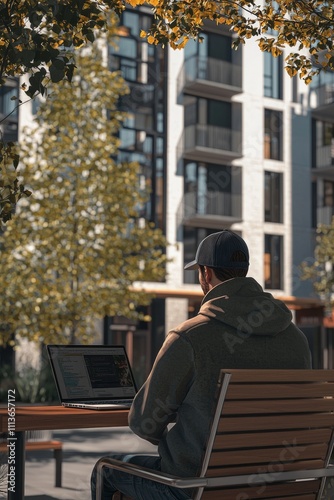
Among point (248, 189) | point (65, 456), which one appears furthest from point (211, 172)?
point (65, 456)

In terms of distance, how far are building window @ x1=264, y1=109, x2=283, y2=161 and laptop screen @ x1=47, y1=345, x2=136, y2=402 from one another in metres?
32.6

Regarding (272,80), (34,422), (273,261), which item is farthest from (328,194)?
(34,422)

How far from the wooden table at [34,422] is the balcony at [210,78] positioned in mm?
30997

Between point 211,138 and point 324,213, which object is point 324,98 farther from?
point 211,138

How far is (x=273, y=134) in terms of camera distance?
38.6 meters

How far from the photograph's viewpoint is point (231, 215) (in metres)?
36.1

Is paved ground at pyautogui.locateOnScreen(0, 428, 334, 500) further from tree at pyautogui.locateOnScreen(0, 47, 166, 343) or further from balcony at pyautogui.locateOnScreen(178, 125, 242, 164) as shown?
balcony at pyautogui.locateOnScreen(178, 125, 242, 164)

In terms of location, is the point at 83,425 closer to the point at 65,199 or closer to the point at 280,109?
the point at 65,199

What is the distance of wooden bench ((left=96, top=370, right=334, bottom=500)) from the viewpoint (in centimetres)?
386

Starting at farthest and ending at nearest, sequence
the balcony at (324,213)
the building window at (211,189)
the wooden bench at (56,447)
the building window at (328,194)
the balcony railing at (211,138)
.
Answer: the building window at (328,194) < the balcony at (324,213) < the balcony railing at (211,138) < the building window at (211,189) < the wooden bench at (56,447)

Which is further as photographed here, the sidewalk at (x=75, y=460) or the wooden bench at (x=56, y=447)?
the sidewalk at (x=75, y=460)

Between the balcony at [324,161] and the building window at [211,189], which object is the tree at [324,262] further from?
the balcony at [324,161]

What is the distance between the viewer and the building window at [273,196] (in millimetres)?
37375

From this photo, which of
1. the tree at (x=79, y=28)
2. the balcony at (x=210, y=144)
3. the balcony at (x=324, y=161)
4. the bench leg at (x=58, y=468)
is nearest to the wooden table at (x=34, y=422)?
the tree at (x=79, y=28)
